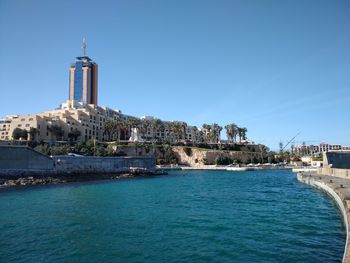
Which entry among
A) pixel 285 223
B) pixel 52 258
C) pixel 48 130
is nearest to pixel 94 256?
pixel 52 258

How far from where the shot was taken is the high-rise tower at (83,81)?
177500 mm

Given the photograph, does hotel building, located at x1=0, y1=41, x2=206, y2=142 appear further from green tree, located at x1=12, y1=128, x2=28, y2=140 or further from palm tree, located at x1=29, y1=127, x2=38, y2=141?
green tree, located at x1=12, y1=128, x2=28, y2=140

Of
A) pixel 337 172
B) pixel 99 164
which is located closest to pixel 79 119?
pixel 99 164

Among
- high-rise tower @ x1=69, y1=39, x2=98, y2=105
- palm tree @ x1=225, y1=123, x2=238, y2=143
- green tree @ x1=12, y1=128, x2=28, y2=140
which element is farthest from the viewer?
high-rise tower @ x1=69, y1=39, x2=98, y2=105

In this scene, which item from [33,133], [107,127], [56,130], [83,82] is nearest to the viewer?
[33,133]

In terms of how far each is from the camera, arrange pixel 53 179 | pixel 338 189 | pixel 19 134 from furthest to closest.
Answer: pixel 19 134, pixel 53 179, pixel 338 189

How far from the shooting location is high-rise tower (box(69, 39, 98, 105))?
178 metres

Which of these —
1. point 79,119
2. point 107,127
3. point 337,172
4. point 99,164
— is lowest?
point 337,172

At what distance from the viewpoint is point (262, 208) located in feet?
91.5

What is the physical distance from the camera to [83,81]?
178875 mm

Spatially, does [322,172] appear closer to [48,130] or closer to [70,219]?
[70,219]

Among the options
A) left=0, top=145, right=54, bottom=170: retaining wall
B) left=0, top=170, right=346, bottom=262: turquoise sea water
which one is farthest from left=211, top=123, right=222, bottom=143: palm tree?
left=0, top=170, right=346, bottom=262: turquoise sea water

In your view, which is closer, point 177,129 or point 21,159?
point 21,159

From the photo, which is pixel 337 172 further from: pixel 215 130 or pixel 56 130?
pixel 215 130
